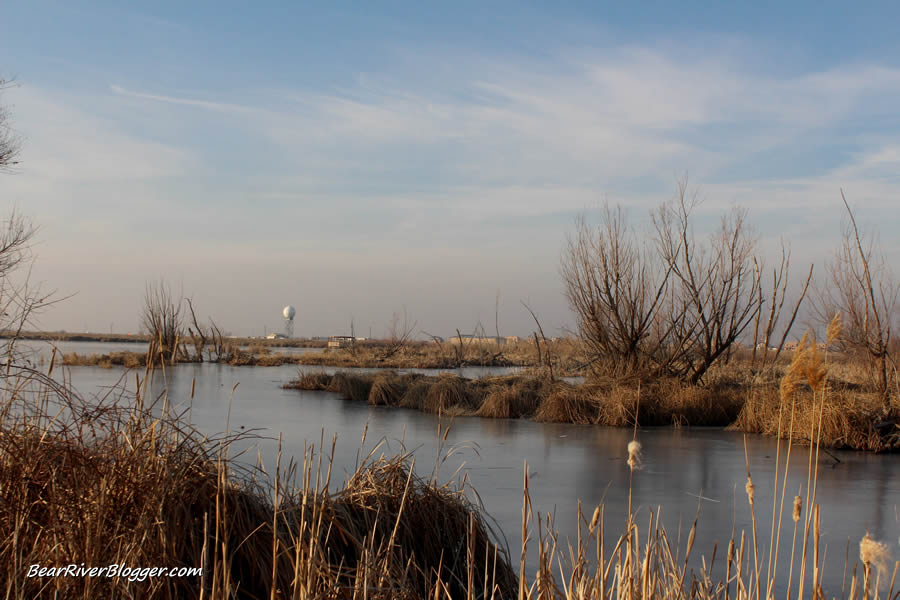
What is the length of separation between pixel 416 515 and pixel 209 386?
47.4 ft

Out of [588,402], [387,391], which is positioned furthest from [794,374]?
[387,391]

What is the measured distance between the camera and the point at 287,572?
3334 mm

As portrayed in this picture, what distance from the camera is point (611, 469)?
819 centimetres

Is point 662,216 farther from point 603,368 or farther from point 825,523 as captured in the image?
point 825,523

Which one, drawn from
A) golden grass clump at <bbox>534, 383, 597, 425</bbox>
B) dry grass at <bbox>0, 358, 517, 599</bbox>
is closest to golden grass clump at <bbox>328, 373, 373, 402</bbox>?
golden grass clump at <bbox>534, 383, 597, 425</bbox>

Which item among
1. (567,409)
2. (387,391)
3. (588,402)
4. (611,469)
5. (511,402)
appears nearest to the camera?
(611,469)

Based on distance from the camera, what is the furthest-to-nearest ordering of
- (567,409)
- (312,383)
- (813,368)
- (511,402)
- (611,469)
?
(312,383), (511,402), (567,409), (611,469), (813,368)

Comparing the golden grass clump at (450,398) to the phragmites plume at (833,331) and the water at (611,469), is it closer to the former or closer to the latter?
the water at (611,469)

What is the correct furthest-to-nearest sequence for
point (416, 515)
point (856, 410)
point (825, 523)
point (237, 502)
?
point (856, 410) < point (825, 523) < point (416, 515) < point (237, 502)

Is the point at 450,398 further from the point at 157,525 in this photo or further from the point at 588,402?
the point at 157,525

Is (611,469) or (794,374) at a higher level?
(794,374)

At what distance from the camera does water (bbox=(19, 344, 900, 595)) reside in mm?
5668

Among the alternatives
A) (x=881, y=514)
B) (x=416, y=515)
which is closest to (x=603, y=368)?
(x=881, y=514)

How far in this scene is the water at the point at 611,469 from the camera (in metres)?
5.67
